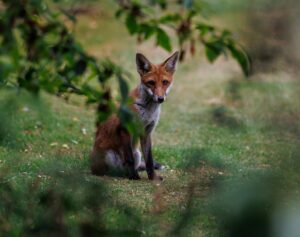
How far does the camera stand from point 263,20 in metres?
Result: 3.17

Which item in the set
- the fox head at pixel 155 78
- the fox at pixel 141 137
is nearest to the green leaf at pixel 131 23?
the fox at pixel 141 137

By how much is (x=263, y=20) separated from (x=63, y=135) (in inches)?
333

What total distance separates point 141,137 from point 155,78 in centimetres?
79

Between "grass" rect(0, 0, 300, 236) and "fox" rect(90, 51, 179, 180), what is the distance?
0.22 meters

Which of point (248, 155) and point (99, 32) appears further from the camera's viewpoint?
point (99, 32)

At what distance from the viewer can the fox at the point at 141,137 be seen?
8.32 meters

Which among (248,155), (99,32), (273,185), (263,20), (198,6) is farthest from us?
(99,32)

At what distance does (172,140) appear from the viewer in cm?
1197

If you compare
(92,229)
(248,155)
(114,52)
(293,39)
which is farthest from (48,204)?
(114,52)

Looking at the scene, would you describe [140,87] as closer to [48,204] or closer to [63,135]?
[63,135]

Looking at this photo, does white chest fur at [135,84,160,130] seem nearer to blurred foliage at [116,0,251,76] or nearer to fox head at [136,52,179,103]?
fox head at [136,52,179,103]

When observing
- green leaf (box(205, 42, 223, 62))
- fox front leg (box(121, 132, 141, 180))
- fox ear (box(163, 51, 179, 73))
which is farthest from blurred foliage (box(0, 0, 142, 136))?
fox ear (box(163, 51, 179, 73))

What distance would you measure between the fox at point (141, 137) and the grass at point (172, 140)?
0.22 meters

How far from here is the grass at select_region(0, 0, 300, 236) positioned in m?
2.60
